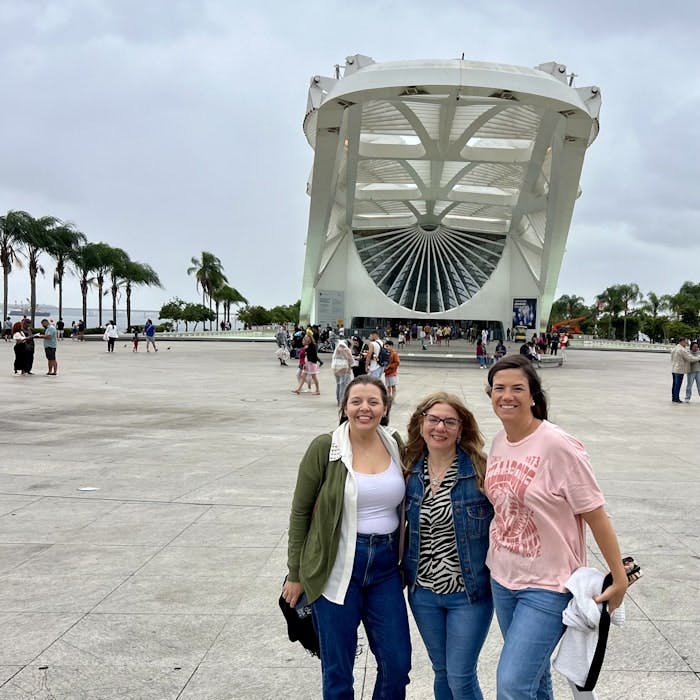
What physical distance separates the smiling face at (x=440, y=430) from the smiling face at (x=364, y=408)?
0.19 m

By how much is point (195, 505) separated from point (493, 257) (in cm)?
5213

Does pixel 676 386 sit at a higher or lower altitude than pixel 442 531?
lower

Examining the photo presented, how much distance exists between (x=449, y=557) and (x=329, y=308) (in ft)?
162

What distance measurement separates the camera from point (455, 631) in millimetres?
2293

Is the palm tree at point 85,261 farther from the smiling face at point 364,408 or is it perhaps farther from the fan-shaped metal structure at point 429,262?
the smiling face at point 364,408

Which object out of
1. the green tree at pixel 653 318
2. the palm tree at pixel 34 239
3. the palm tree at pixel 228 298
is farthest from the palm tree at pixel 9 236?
the green tree at pixel 653 318

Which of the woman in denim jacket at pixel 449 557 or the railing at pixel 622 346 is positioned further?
the railing at pixel 622 346

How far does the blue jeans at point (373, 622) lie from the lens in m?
2.36

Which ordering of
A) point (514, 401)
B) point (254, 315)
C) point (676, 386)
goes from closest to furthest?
point (514, 401), point (676, 386), point (254, 315)

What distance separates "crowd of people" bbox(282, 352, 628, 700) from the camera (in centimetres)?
215

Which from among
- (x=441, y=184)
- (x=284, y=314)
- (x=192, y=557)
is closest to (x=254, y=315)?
(x=284, y=314)

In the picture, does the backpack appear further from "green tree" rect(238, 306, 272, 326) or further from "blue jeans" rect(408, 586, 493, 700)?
"green tree" rect(238, 306, 272, 326)

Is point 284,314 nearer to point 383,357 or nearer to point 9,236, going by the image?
point 9,236

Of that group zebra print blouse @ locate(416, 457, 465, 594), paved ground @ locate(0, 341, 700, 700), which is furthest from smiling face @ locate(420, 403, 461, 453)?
paved ground @ locate(0, 341, 700, 700)
